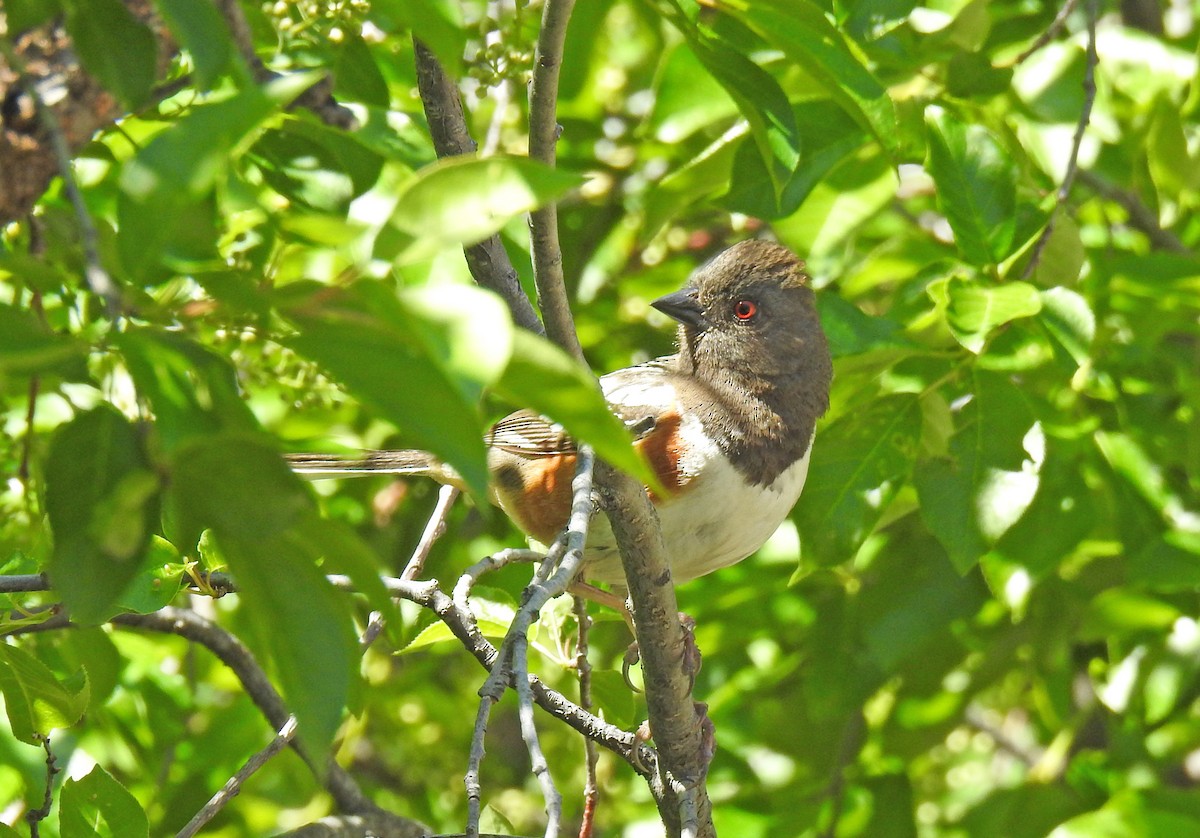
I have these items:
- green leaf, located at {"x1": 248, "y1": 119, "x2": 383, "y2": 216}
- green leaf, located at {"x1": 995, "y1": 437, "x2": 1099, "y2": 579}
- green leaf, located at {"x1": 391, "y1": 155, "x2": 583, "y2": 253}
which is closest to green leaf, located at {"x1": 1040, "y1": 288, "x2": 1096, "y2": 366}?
green leaf, located at {"x1": 995, "y1": 437, "x2": 1099, "y2": 579}

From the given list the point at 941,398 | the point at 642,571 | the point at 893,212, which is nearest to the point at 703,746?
the point at 642,571

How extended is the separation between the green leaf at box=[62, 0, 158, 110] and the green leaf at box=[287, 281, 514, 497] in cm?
58

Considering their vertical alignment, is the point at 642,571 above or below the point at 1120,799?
above

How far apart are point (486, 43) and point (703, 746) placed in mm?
1667

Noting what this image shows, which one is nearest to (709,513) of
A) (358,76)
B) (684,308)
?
(684,308)

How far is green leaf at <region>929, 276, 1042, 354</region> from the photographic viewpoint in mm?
2426

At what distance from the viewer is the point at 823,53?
205 cm

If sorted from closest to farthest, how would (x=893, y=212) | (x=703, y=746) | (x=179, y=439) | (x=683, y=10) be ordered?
(x=179, y=439) → (x=683, y=10) → (x=703, y=746) → (x=893, y=212)

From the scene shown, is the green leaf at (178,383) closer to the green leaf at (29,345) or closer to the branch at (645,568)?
the green leaf at (29,345)

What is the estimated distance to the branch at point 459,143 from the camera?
1802mm

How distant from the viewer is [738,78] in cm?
198

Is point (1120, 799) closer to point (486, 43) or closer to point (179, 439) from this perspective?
point (486, 43)

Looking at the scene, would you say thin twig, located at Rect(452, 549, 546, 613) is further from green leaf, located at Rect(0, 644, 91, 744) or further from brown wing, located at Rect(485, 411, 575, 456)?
brown wing, located at Rect(485, 411, 575, 456)

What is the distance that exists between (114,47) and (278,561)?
72cm
